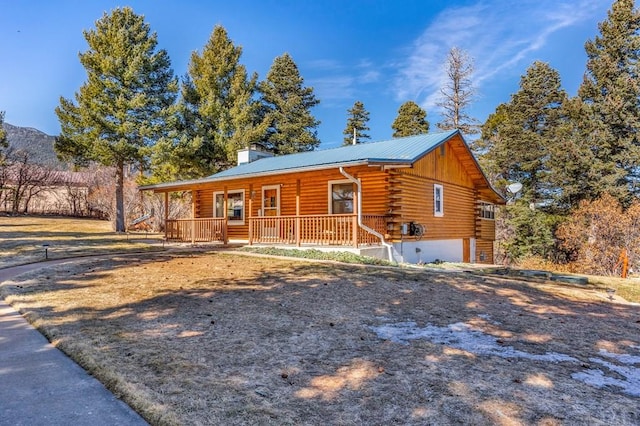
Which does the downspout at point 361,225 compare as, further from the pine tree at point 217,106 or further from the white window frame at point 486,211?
the pine tree at point 217,106

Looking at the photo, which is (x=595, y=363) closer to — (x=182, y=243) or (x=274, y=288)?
(x=274, y=288)

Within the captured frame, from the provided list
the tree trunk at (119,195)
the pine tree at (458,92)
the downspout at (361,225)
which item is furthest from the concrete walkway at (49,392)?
the pine tree at (458,92)

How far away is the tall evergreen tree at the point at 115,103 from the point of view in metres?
21.0

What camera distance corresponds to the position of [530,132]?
30.0 meters

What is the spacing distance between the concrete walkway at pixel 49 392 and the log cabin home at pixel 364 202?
8.79 metres

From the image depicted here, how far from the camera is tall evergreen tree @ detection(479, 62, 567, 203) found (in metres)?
29.3

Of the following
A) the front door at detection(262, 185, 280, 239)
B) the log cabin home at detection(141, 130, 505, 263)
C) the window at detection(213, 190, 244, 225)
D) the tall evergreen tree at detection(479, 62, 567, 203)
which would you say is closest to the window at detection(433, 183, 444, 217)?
the log cabin home at detection(141, 130, 505, 263)

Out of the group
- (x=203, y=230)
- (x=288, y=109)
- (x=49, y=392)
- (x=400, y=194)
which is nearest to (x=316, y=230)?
(x=400, y=194)

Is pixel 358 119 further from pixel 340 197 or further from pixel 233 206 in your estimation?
pixel 340 197

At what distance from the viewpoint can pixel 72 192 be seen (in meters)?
32.7

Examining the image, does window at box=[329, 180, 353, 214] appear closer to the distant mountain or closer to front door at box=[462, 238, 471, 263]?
front door at box=[462, 238, 471, 263]

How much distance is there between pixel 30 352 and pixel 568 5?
1881 centimetres

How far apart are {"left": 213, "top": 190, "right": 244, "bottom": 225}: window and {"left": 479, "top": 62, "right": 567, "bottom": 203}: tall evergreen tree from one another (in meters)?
21.7

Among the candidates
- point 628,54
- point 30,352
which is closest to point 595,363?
point 30,352
